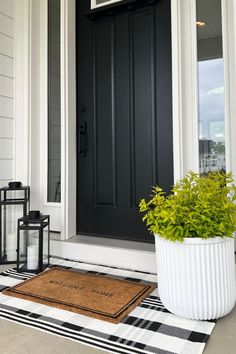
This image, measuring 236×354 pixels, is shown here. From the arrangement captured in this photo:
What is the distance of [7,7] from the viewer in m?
2.45

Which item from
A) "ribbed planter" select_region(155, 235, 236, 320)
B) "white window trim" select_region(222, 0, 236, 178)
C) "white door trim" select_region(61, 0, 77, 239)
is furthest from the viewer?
"white door trim" select_region(61, 0, 77, 239)

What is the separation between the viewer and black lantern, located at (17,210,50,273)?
191cm

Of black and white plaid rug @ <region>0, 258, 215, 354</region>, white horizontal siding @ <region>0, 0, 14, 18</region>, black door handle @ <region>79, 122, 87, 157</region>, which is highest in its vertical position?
white horizontal siding @ <region>0, 0, 14, 18</region>

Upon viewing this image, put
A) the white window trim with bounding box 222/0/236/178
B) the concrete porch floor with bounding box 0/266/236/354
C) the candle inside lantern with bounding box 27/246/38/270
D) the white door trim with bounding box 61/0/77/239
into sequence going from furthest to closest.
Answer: the white door trim with bounding box 61/0/77/239 → the candle inside lantern with bounding box 27/246/38/270 → the white window trim with bounding box 222/0/236/178 → the concrete porch floor with bounding box 0/266/236/354

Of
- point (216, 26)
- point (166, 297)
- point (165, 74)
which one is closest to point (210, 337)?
point (166, 297)

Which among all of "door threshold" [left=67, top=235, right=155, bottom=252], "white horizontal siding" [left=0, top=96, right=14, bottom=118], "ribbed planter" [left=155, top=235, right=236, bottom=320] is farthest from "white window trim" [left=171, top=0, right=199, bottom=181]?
"white horizontal siding" [left=0, top=96, right=14, bottom=118]

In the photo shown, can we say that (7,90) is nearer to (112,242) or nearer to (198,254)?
(112,242)

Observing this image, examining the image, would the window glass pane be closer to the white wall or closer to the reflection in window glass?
the white wall

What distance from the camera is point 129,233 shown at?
2201 millimetres

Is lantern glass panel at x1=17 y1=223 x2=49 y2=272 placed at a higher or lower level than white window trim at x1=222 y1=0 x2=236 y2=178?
lower

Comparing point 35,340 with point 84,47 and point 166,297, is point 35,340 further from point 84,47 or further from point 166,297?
point 84,47

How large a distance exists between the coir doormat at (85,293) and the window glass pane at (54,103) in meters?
0.85

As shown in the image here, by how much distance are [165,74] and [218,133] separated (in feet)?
1.93

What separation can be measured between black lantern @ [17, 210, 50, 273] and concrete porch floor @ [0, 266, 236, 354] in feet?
2.20
